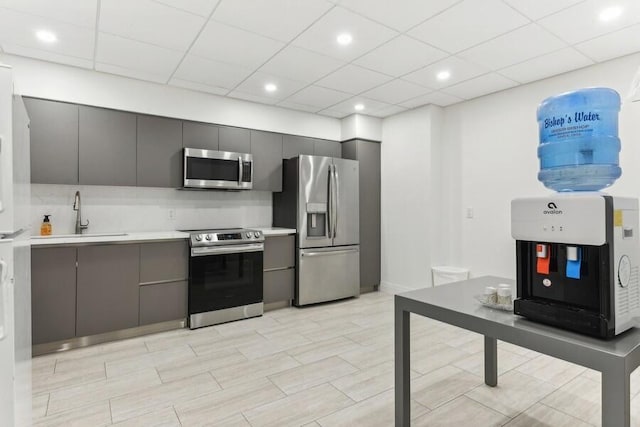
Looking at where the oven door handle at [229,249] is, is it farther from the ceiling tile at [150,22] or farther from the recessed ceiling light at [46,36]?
the recessed ceiling light at [46,36]

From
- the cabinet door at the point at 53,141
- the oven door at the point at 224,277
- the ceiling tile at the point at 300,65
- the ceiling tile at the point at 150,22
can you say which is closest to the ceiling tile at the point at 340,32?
the ceiling tile at the point at 300,65

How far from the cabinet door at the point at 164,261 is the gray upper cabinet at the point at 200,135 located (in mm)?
1143

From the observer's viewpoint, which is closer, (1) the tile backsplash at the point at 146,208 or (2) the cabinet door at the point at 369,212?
(1) the tile backsplash at the point at 146,208

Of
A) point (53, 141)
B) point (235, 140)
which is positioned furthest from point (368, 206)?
point (53, 141)

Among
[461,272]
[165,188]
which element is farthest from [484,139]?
[165,188]

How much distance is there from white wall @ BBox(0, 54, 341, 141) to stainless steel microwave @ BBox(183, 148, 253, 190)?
46 cm

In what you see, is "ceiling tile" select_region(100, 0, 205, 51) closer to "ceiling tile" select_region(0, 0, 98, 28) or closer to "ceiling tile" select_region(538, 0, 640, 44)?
"ceiling tile" select_region(0, 0, 98, 28)

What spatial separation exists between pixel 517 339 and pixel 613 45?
293cm

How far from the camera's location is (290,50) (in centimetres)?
305

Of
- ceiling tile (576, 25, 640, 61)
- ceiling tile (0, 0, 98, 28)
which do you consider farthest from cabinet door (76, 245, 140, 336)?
ceiling tile (576, 25, 640, 61)

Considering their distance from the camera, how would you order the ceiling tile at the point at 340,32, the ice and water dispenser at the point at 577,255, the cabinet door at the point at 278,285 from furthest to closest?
the cabinet door at the point at 278,285 → the ceiling tile at the point at 340,32 → the ice and water dispenser at the point at 577,255

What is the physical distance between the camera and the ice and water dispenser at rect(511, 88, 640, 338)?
45.9 inches

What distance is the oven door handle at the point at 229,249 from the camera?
11.8 ft

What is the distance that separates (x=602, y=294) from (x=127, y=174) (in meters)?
3.82
